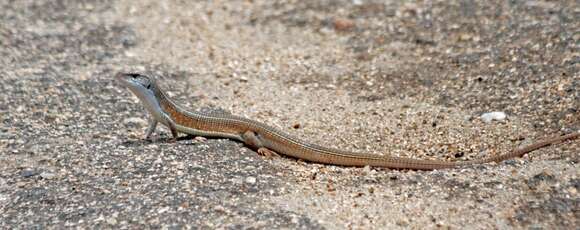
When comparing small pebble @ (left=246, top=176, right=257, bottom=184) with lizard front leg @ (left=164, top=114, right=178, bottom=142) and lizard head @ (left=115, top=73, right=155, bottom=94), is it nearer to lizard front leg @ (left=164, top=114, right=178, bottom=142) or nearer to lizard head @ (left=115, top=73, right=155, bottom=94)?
lizard front leg @ (left=164, top=114, right=178, bottom=142)

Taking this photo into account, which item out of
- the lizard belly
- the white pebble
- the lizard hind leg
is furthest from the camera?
the white pebble

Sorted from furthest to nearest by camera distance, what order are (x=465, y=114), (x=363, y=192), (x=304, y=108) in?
(x=304, y=108), (x=465, y=114), (x=363, y=192)

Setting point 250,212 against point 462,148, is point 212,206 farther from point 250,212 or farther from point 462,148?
point 462,148

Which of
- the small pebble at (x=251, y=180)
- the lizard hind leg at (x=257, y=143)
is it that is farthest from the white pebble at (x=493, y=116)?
the small pebble at (x=251, y=180)

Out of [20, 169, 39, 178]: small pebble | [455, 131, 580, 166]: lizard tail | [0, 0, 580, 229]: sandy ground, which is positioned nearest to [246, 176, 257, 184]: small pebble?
[0, 0, 580, 229]: sandy ground

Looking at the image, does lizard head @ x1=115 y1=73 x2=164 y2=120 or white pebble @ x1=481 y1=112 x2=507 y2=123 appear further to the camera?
white pebble @ x1=481 y1=112 x2=507 y2=123

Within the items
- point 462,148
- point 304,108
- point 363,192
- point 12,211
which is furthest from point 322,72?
point 12,211

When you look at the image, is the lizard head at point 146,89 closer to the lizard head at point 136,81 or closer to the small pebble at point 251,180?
the lizard head at point 136,81

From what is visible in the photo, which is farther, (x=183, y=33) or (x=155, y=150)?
(x=183, y=33)
